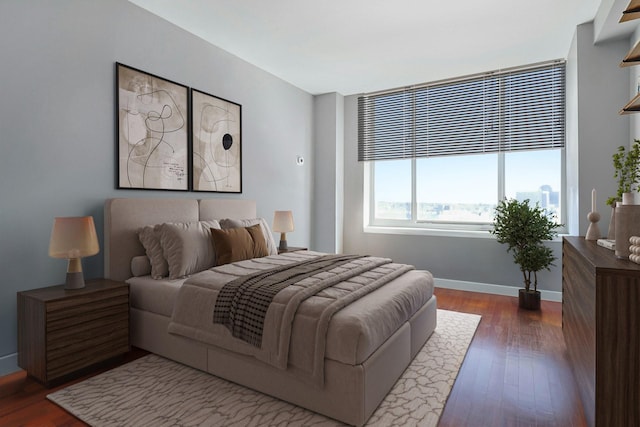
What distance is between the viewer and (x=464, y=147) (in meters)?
4.69

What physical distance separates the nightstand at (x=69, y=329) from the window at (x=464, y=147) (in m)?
3.83

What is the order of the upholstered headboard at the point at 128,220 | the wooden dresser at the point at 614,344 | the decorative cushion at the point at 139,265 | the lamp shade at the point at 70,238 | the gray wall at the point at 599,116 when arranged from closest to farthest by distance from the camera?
1. the wooden dresser at the point at 614,344
2. the lamp shade at the point at 70,238
3. the upholstered headboard at the point at 128,220
4. the decorative cushion at the point at 139,265
5. the gray wall at the point at 599,116

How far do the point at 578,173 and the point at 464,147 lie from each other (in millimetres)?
1487

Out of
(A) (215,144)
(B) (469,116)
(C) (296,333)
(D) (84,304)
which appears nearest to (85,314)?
(D) (84,304)

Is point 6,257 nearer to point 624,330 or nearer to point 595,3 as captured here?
point 624,330

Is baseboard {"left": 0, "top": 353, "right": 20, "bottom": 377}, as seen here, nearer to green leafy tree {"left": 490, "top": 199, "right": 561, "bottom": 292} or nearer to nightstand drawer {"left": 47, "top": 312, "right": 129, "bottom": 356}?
nightstand drawer {"left": 47, "top": 312, "right": 129, "bottom": 356}

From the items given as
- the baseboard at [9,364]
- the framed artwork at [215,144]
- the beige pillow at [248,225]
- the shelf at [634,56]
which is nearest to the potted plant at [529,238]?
the shelf at [634,56]

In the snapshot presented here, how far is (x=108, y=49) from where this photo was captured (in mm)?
2820

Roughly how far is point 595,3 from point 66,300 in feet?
14.8

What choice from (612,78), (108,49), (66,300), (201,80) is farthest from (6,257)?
(612,78)

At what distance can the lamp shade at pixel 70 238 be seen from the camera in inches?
88.7

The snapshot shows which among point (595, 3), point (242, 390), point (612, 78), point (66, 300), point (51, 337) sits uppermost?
point (595, 3)

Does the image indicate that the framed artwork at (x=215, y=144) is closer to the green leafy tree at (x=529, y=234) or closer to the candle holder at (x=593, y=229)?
the green leafy tree at (x=529, y=234)

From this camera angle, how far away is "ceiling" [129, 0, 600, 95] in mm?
3004
